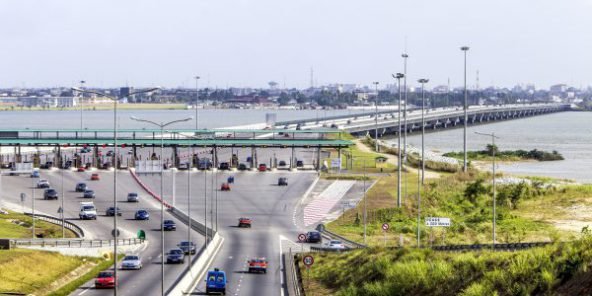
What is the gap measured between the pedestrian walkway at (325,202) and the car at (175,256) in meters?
23.3

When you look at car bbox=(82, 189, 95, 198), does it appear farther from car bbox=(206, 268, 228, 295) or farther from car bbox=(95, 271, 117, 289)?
car bbox=(206, 268, 228, 295)

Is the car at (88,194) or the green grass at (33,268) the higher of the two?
the car at (88,194)

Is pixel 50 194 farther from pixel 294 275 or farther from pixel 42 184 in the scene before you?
pixel 294 275

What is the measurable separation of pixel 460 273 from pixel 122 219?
165 feet

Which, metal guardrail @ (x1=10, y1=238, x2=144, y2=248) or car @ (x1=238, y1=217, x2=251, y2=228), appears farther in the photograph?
car @ (x1=238, y1=217, x2=251, y2=228)

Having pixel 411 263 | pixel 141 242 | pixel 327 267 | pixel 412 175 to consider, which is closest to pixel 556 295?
pixel 411 263

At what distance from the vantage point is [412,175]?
129375 mm

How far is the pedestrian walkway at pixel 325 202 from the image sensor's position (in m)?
94.0

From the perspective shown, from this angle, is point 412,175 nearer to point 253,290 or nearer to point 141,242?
point 141,242

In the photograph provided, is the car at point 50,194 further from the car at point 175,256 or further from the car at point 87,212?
the car at point 175,256

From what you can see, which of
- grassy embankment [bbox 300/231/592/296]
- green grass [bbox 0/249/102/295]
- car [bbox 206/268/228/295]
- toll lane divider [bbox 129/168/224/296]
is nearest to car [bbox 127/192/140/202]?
toll lane divider [bbox 129/168/224/296]

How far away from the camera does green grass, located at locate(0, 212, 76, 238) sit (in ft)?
259

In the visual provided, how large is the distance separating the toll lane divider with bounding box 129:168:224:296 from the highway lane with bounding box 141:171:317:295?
1.67 ft

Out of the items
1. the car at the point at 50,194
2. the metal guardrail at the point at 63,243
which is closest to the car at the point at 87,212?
the car at the point at 50,194
